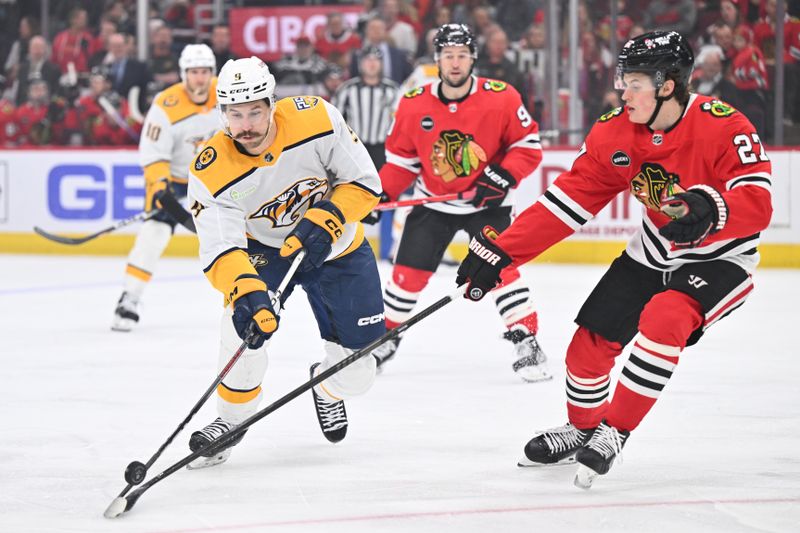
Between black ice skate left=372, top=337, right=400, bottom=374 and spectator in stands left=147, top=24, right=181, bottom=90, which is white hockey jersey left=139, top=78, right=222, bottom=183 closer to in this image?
black ice skate left=372, top=337, right=400, bottom=374

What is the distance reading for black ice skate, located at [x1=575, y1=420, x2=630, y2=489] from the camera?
2.88 meters

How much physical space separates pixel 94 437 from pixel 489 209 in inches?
72.5

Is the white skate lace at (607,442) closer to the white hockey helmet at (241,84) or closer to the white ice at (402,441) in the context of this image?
the white ice at (402,441)

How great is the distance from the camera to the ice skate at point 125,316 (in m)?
5.75

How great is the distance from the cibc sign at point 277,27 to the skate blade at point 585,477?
7136 millimetres

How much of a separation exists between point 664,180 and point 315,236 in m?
0.89

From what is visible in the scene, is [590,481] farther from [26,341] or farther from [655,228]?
[26,341]

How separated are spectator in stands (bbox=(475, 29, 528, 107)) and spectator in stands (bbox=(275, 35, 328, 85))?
127cm

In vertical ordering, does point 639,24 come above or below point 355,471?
above

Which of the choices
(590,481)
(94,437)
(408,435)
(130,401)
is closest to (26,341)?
(130,401)

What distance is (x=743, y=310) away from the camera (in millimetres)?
6148

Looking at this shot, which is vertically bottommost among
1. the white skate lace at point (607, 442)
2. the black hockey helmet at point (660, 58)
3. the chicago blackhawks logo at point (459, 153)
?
the white skate lace at point (607, 442)

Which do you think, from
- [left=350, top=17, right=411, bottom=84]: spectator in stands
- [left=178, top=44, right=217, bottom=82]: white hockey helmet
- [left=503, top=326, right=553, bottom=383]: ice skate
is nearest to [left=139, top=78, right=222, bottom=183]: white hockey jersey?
[left=178, top=44, right=217, bottom=82]: white hockey helmet

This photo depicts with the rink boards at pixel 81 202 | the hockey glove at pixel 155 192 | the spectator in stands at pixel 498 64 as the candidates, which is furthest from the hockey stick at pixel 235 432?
the spectator in stands at pixel 498 64
